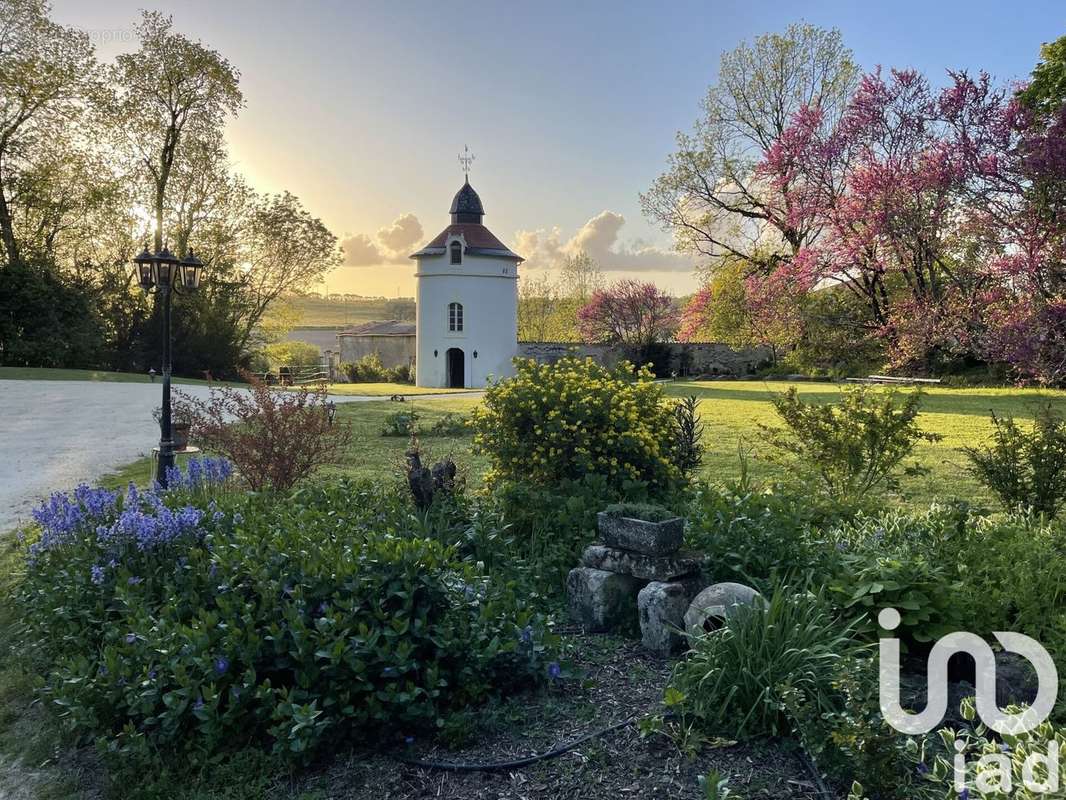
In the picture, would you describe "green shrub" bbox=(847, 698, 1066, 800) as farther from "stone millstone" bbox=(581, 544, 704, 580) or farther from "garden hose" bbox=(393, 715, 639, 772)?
"stone millstone" bbox=(581, 544, 704, 580)

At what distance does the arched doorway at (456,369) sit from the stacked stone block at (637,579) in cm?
2996

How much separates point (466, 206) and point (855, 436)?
1226 inches

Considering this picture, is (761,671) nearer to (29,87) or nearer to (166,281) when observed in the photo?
(166,281)

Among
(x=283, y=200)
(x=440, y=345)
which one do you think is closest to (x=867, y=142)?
(x=440, y=345)

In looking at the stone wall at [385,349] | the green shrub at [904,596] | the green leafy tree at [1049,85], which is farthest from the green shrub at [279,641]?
the stone wall at [385,349]

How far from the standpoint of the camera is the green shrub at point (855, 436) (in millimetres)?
5816

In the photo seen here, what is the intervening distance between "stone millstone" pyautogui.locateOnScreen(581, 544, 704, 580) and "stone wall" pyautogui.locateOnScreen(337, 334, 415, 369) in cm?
3588

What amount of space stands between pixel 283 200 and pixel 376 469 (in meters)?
28.1

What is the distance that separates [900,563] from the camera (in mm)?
3186

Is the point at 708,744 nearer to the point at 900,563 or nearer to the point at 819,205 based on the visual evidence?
the point at 900,563

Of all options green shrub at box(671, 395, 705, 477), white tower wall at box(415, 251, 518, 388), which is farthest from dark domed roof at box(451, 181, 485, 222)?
green shrub at box(671, 395, 705, 477)

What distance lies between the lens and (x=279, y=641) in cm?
280

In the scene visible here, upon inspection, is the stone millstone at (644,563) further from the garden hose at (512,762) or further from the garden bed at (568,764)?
the garden hose at (512,762)

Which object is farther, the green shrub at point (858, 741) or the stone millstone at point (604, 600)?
the stone millstone at point (604, 600)
